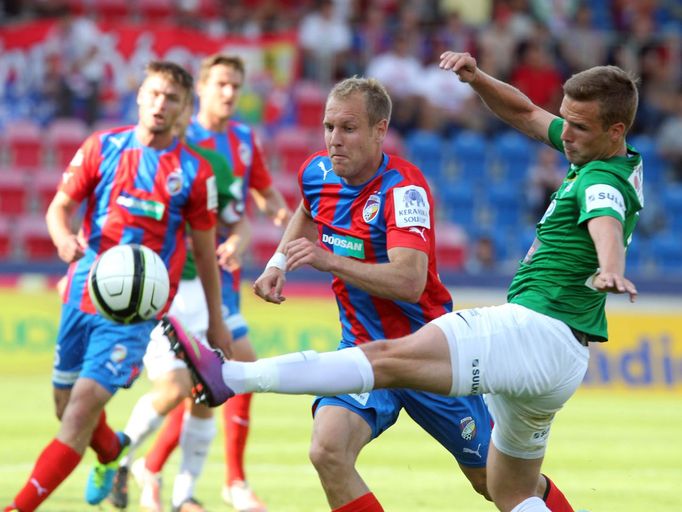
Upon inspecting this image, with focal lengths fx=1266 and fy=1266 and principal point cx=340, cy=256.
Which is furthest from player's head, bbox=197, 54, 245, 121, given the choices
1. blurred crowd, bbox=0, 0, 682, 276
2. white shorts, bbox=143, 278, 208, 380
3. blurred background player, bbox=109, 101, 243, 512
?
blurred crowd, bbox=0, 0, 682, 276

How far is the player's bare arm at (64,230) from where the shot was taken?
22.0 ft

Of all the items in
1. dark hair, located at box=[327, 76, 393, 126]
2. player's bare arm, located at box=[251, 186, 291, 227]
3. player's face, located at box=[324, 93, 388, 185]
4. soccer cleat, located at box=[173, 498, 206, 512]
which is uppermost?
dark hair, located at box=[327, 76, 393, 126]

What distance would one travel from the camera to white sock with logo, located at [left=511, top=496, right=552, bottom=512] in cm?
557

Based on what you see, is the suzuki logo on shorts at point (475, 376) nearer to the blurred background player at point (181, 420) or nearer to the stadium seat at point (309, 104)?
the blurred background player at point (181, 420)

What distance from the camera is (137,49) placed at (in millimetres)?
17344

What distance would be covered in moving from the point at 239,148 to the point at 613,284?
4582 mm

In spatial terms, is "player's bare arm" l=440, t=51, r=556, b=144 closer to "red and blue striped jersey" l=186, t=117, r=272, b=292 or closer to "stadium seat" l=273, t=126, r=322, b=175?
"red and blue striped jersey" l=186, t=117, r=272, b=292

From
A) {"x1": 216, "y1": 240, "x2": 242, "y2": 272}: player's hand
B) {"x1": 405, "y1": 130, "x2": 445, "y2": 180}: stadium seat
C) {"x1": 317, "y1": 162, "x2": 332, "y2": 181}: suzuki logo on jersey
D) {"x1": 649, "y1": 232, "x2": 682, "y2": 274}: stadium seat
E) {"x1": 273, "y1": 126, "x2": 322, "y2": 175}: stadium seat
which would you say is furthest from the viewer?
{"x1": 405, "y1": 130, "x2": 445, "y2": 180}: stadium seat

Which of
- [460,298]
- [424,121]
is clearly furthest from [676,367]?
[424,121]

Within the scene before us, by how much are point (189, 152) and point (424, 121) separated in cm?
1128

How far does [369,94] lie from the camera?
576cm

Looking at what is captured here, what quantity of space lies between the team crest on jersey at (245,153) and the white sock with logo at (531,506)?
3.91 meters

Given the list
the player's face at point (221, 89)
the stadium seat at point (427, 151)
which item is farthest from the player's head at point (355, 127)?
the stadium seat at point (427, 151)

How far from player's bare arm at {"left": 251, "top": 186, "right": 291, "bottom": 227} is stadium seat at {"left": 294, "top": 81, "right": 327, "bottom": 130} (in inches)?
364
